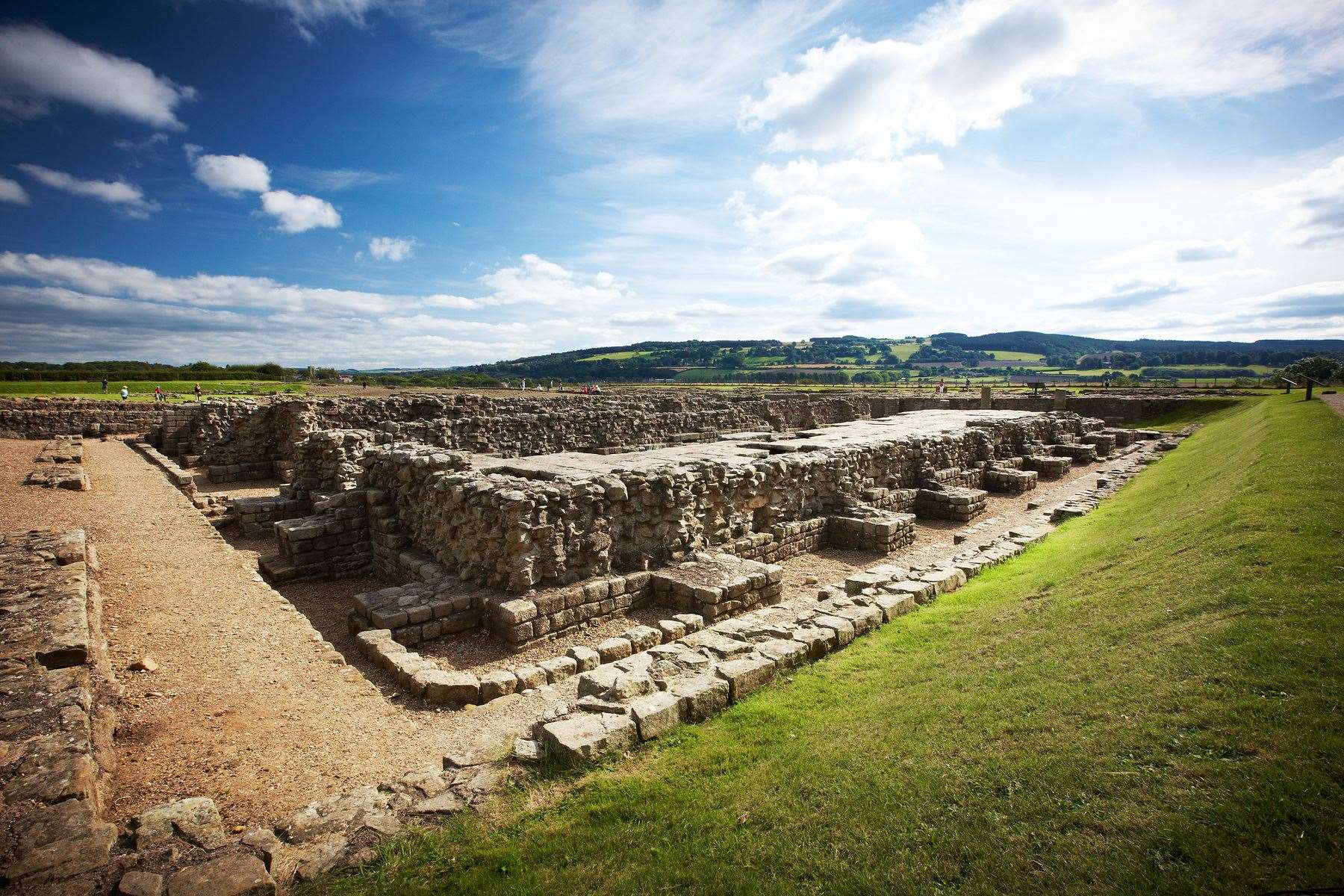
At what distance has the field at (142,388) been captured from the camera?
36625mm

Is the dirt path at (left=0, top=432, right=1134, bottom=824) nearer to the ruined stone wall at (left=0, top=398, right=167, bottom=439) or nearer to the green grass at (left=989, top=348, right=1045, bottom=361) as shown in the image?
the ruined stone wall at (left=0, top=398, right=167, bottom=439)

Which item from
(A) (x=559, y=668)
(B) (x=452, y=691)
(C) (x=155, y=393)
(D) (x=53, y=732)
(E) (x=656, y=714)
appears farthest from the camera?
(C) (x=155, y=393)

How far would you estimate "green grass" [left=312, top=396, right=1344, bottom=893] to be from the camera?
3.14 meters

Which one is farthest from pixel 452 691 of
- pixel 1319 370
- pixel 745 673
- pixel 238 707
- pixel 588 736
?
pixel 1319 370

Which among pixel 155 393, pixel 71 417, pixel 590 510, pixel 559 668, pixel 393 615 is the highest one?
pixel 155 393

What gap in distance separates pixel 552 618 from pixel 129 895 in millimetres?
5669

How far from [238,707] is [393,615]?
99.7 inches

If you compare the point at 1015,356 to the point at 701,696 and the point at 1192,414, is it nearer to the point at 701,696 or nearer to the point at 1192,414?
the point at 1192,414

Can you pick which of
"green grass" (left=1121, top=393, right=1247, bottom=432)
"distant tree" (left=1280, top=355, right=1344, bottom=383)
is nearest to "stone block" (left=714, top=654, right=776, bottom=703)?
"green grass" (left=1121, top=393, right=1247, bottom=432)

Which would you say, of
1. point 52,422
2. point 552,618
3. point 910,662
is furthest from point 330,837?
point 52,422

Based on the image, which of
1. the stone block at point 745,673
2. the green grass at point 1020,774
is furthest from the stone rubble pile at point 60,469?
the stone block at point 745,673

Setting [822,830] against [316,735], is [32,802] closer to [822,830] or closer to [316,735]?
[316,735]

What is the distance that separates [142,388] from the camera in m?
42.8

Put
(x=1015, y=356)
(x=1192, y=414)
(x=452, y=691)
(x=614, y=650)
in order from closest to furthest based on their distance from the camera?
1. (x=452, y=691)
2. (x=614, y=650)
3. (x=1192, y=414)
4. (x=1015, y=356)
